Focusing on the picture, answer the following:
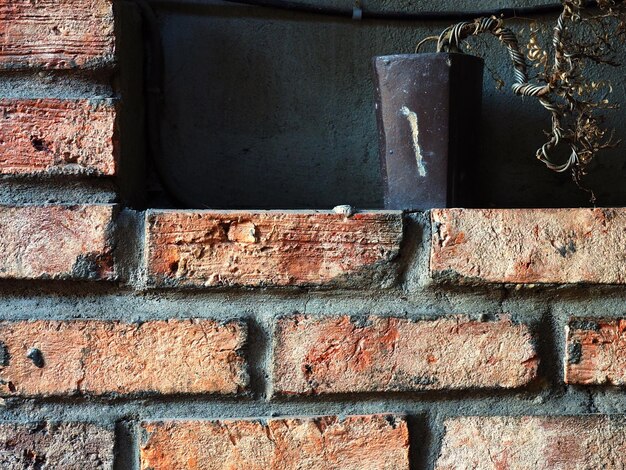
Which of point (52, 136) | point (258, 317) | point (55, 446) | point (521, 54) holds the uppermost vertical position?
point (521, 54)

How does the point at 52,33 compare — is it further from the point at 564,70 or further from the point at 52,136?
the point at 564,70

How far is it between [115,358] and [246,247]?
0.15 m

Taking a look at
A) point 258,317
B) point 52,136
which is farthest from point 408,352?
point 52,136

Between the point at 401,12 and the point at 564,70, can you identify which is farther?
the point at 401,12

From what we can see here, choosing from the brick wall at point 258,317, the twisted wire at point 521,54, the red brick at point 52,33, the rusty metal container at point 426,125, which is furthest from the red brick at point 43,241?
the twisted wire at point 521,54

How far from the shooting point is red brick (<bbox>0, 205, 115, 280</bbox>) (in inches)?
25.0

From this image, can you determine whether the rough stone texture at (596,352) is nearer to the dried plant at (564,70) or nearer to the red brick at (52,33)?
the dried plant at (564,70)

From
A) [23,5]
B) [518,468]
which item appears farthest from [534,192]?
[23,5]

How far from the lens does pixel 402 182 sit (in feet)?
2.34

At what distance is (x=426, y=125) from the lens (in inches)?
27.6

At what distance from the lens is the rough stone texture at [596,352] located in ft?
2.15

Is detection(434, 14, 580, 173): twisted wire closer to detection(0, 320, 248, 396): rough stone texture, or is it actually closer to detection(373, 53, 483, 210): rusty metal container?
detection(373, 53, 483, 210): rusty metal container

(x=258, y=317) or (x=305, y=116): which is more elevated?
(x=305, y=116)

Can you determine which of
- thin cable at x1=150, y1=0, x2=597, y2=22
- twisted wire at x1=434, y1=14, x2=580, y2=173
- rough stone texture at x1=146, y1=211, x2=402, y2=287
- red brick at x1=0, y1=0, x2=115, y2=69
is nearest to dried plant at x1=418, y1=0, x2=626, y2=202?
twisted wire at x1=434, y1=14, x2=580, y2=173
